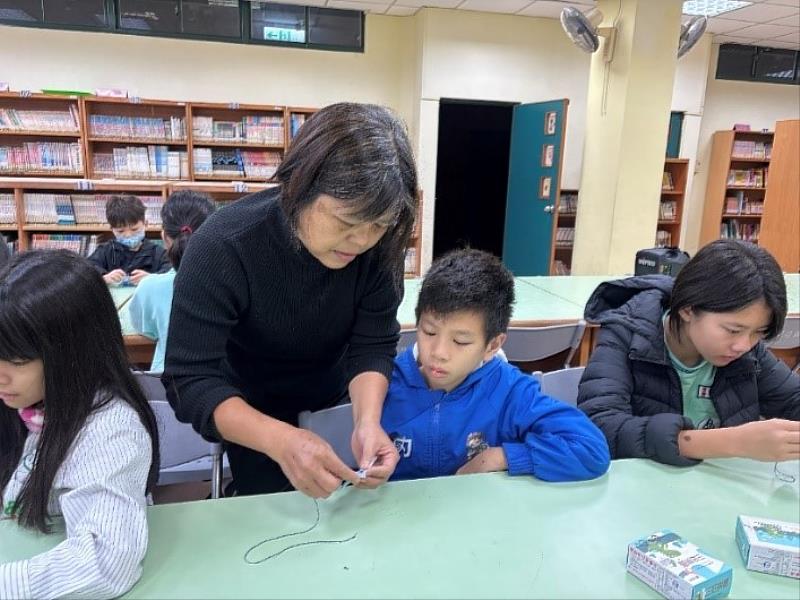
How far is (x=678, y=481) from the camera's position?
109cm

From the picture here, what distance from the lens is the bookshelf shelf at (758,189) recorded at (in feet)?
18.9

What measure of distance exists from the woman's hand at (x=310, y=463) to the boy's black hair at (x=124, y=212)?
3218mm

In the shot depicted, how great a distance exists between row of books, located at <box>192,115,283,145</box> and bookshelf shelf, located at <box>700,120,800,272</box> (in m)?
4.82

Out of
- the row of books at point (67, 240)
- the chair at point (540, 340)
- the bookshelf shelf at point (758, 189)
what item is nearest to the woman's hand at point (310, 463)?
the chair at point (540, 340)

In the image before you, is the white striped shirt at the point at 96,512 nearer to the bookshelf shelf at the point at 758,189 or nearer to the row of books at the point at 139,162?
the row of books at the point at 139,162

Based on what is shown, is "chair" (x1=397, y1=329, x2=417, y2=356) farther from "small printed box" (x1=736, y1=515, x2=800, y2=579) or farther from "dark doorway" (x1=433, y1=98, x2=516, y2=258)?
"dark doorway" (x1=433, y1=98, x2=516, y2=258)

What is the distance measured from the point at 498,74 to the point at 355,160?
5.54 m

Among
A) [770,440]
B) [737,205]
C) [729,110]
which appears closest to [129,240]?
[770,440]

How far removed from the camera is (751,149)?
7059mm

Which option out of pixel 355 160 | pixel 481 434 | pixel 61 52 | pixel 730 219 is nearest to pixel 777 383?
pixel 481 434

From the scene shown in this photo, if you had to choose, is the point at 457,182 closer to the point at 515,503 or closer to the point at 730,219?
the point at 730,219

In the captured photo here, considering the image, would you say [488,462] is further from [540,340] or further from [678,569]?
[540,340]

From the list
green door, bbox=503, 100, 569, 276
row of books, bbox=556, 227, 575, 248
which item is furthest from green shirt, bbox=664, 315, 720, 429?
row of books, bbox=556, 227, 575, 248

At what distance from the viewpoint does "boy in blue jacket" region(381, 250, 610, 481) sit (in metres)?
1.26
